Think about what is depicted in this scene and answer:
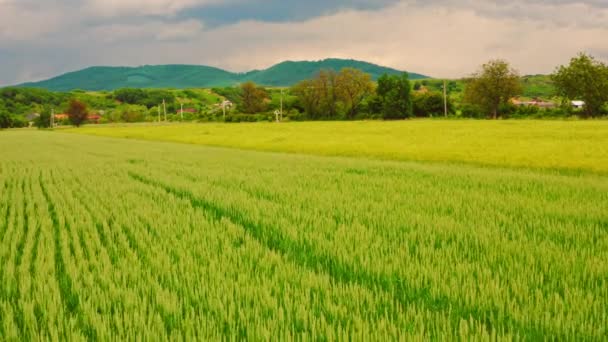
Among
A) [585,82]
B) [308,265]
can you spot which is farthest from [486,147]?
[585,82]

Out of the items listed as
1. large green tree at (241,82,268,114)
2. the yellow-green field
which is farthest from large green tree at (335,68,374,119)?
the yellow-green field

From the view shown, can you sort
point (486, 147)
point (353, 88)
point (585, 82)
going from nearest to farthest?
point (486, 147), point (585, 82), point (353, 88)

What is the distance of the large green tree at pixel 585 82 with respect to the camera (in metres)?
70.4

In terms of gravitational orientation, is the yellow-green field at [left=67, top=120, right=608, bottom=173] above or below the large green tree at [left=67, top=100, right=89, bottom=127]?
below

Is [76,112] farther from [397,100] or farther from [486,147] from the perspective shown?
[486,147]

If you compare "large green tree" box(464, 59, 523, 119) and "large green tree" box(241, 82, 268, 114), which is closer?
"large green tree" box(464, 59, 523, 119)

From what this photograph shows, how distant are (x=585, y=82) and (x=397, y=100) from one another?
30426mm

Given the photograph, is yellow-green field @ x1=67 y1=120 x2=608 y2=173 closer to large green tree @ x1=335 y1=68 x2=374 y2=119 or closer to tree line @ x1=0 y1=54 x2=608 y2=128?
tree line @ x1=0 y1=54 x2=608 y2=128

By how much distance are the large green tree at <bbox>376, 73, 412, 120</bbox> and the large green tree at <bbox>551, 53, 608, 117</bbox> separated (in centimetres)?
2442

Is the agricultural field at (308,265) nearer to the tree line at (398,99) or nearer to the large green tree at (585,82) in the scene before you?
the tree line at (398,99)

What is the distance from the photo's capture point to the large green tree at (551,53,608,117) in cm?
7044

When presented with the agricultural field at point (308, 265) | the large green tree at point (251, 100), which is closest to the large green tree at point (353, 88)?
the large green tree at point (251, 100)

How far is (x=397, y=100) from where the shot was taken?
8812 cm

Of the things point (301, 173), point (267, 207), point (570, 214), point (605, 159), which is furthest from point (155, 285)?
point (605, 159)
